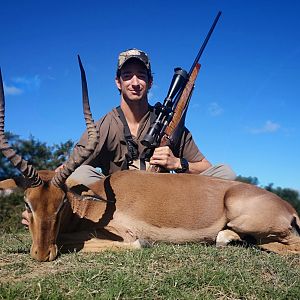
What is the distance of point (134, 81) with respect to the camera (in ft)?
23.9

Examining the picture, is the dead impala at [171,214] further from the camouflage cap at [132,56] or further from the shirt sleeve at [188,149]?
the camouflage cap at [132,56]

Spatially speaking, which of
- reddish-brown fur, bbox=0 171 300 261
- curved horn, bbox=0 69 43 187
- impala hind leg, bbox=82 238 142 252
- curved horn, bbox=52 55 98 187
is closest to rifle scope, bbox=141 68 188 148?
reddish-brown fur, bbox=0 171 300 261

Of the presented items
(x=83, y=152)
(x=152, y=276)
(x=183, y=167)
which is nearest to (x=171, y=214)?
(x=183, y=167)

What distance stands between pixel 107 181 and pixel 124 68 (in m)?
2.24

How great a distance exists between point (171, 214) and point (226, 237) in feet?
2.54

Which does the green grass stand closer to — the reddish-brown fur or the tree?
the reddish-brown fur

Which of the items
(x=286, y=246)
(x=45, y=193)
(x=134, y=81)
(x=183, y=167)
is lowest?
(x=286, y=246)

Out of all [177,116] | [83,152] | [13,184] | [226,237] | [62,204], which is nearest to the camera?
[62,204]

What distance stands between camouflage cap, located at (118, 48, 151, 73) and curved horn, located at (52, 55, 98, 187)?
2.29 m

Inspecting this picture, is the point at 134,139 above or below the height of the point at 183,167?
above

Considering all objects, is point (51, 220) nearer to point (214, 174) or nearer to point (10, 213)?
point (214, 174)

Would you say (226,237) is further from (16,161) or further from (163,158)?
(16,161)

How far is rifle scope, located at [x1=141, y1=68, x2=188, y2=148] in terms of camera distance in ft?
21.8

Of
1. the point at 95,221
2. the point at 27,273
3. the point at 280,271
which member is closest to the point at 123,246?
the point at 95,221
